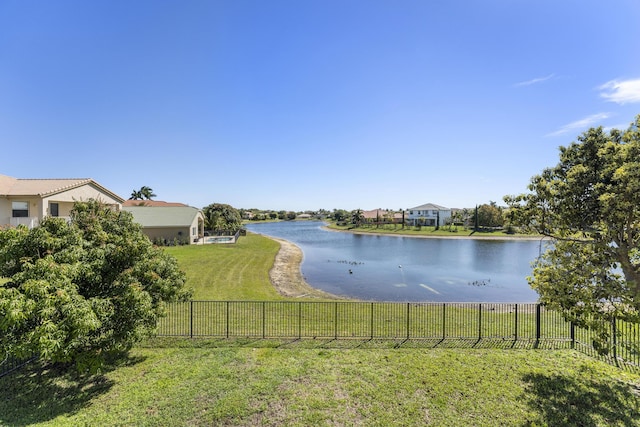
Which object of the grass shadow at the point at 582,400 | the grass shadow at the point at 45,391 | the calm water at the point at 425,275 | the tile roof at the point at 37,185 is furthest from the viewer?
the tile roof at the point at 37,185

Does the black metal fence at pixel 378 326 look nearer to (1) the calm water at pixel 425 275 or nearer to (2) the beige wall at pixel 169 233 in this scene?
(1) the calm water at pixel 425 275

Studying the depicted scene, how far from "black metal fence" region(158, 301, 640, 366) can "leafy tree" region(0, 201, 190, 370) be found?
2968 millimetres

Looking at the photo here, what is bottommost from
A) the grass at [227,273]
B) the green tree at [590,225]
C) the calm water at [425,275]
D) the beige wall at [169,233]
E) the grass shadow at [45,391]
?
the calm water at [425,275]

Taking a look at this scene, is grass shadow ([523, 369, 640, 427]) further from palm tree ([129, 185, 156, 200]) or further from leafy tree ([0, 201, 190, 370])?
palm tree ([129, 185, 156, 200])

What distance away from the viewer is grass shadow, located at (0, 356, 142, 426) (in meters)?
6.95

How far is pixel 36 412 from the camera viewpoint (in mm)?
7000

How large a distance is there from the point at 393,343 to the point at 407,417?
12.9ft

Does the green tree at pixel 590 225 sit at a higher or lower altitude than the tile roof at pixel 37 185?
lower

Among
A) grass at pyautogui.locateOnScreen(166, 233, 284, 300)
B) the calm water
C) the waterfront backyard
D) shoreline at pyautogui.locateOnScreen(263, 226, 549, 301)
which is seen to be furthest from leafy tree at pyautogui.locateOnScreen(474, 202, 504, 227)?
the waterfront backyard

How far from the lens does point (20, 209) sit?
2520 centimetres

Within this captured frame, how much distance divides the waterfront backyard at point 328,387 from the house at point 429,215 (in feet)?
328

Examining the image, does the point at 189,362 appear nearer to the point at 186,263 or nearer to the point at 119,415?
the point at 119,415

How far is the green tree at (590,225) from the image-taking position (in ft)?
23.1

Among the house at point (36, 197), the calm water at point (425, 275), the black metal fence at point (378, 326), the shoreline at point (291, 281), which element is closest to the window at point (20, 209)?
the house at point (36, 197)
